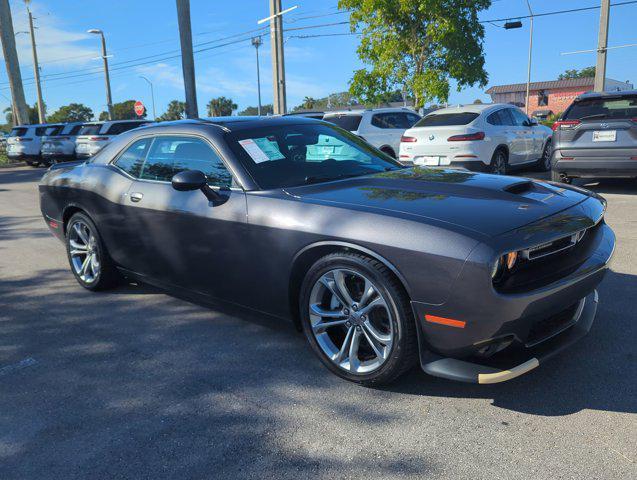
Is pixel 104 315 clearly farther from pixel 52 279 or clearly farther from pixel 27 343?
pixel 52 279

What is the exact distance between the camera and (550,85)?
260ft

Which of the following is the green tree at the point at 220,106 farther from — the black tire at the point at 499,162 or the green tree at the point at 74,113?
the black tire at the point at 499,162

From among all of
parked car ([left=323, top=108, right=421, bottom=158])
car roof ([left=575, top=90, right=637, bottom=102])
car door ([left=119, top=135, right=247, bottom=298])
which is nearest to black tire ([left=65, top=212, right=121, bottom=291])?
car door ([left=119, top=135, right=247, bottom=298])

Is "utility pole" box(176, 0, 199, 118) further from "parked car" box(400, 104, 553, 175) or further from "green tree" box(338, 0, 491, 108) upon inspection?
"parked car" box(400, 104, 553, 175)

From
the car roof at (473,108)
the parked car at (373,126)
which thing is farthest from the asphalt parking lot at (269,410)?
the parked car at (373,126)

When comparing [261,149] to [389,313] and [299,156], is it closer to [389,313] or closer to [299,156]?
[299,156]

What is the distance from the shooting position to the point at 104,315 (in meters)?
4.32

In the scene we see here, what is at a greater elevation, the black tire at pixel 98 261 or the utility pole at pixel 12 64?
the utility pole at pixel 12 64

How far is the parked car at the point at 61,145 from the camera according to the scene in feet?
67.1

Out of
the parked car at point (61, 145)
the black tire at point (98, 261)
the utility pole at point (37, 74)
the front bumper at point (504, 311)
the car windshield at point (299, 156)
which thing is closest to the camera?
the front bumper at point (504, 311)

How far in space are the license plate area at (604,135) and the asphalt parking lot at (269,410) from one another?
497 centimetres

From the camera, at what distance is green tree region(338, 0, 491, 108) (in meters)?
19.5

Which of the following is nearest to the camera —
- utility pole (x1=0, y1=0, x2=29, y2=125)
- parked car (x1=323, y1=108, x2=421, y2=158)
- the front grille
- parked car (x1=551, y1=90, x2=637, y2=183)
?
the front grille

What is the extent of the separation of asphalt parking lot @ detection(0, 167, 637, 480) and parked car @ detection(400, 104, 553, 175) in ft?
20.0
